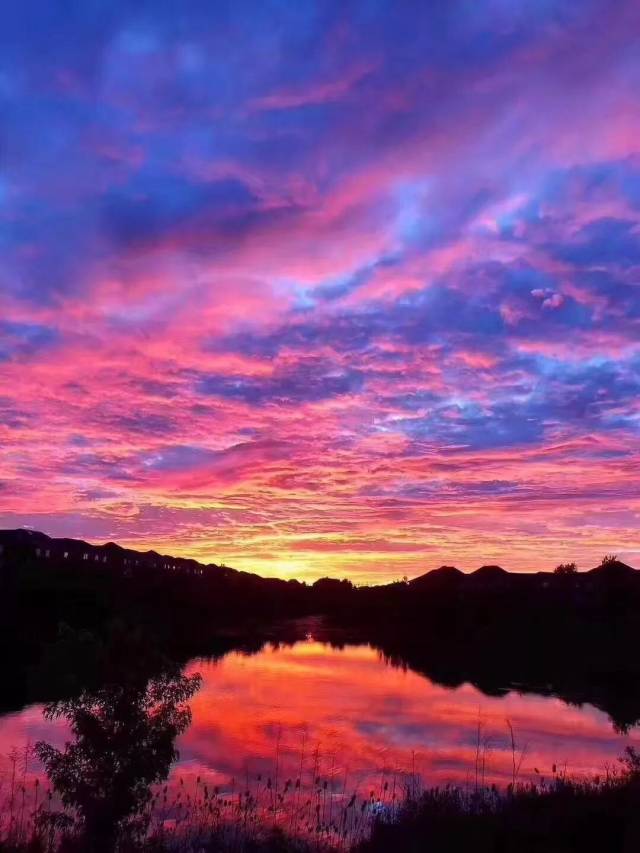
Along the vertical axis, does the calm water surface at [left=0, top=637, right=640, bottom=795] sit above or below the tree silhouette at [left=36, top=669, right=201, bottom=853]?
below

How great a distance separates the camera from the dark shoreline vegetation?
48.1ft

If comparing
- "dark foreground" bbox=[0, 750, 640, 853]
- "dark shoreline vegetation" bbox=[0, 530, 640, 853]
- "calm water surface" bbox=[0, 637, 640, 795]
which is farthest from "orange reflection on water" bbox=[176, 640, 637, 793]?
"dark foreground" bbox=[0, 750, 640, 853]

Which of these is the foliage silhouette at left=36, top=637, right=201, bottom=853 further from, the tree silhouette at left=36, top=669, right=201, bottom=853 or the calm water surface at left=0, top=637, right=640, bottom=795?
the calm water surface at left=0, top=637, right=640, bottom=795

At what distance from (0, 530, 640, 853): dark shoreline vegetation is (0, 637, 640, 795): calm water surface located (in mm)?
2626

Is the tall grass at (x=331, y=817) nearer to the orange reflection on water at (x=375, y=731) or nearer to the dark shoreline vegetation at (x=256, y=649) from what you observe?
the dark shoreline vegetation at (x=256, y=649)

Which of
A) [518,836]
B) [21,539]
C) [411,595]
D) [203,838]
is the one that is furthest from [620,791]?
[411,595]

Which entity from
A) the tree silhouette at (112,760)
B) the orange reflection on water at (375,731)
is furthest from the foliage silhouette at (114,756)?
the orange reflection on water at (375,731)

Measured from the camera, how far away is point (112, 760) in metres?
14.5

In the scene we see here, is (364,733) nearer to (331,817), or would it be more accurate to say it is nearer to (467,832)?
(331,817)

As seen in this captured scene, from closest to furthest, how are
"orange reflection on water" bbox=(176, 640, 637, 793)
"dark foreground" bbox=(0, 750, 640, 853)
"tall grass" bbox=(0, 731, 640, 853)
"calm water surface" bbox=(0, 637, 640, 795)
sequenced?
"dark foreground" bbox=(0, 750, 640, 853) → "tall grass" bbox=(0, 731, 640, 853) → "calm water surface" bbox=(0, 637, 640, 795) → "orange reflection on water" bbox=(176, 640, 637, 793)

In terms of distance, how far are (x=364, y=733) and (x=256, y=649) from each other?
43763 mm

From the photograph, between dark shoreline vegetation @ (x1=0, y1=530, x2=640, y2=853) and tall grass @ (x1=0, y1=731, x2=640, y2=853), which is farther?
tall grass @ (x1=0, y1=731, x2=640, y2=853)

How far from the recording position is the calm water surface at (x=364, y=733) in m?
27.1

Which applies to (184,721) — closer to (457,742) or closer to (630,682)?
(457,742)
